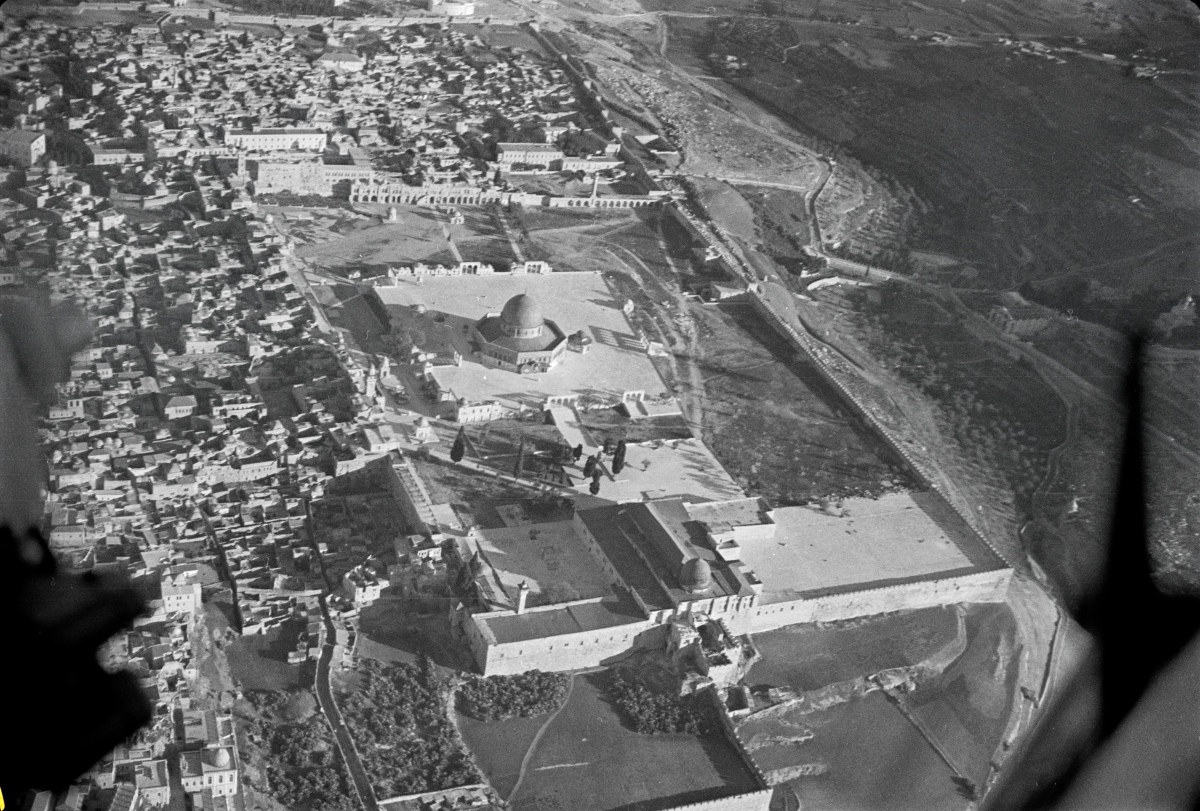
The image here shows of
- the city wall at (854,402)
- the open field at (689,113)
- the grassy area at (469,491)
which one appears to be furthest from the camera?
the open field at (689,113)

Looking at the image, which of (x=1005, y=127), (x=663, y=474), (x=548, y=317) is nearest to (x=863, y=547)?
(x=663, y=474)

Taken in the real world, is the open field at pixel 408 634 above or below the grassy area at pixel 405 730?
below

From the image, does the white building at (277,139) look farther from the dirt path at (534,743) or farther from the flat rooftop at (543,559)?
the dirt path at (534,743)

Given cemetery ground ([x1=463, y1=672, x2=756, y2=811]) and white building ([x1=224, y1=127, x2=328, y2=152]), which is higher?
cemetery ground ([x1=463, y1=672, x2=756, y2=811])

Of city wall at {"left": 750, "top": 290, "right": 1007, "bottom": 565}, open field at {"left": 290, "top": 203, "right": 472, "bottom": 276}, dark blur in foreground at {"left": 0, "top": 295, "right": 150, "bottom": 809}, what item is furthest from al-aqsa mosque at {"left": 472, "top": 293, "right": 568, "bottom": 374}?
dark blur in foreground at {"left": 0, "top": 295, "right": 150, "bottom": 809}

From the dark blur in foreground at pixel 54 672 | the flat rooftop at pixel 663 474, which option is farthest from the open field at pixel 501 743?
the dark blur in foreground at pixel 54 672

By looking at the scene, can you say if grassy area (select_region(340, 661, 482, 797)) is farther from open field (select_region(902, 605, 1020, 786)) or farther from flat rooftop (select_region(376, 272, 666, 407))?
flat rooftop (select_region(376, 272, 666, 407))

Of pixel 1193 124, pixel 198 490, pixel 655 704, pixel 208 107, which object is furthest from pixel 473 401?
pixel 1193 124
